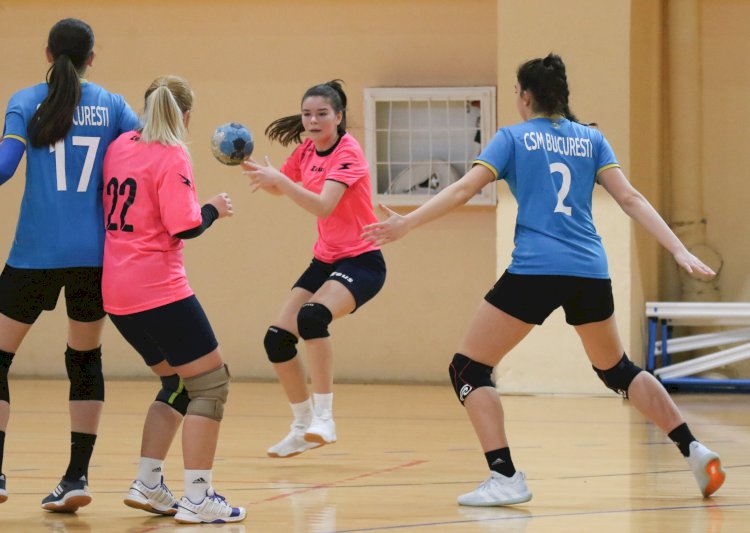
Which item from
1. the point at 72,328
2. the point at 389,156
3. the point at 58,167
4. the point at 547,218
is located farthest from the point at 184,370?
the point at 389,156

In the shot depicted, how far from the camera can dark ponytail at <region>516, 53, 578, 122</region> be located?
14.9 feet

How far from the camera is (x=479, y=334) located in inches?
178

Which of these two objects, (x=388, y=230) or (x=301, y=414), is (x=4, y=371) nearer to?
(x=388, y=230)

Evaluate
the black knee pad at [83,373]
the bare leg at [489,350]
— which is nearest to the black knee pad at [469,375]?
the bare leg at [489,350]

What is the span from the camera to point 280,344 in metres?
5.97

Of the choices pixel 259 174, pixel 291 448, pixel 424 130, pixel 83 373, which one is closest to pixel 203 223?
pixel 259 174

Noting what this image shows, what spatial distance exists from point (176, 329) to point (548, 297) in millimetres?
1373

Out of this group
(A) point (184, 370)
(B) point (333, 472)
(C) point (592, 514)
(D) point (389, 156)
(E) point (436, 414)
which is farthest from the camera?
(D) point (389, 156)

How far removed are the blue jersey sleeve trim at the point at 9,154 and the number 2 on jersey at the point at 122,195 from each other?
33 centimetres

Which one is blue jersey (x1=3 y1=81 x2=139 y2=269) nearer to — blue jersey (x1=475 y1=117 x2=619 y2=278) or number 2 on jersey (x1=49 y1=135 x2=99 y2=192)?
number 2 on jersey (x1=49 y1=135 x2=99 y2=192)

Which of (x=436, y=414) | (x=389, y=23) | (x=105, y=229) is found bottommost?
(x=436, y=414)

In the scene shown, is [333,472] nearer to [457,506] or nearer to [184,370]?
[457,506]

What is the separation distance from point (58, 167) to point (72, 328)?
58cm

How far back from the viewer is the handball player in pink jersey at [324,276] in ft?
19.1
